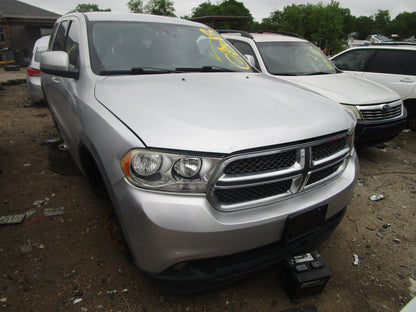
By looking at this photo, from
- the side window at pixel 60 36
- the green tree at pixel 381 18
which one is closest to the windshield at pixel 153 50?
the side window at pixel 60 36

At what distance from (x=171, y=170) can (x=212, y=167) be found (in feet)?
0.66

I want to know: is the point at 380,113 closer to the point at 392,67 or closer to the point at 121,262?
the point at 392,67

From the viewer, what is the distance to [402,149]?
16.4ft

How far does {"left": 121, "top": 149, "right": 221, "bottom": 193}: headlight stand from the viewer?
1.37 meters

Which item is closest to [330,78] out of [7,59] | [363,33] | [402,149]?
[402,149]

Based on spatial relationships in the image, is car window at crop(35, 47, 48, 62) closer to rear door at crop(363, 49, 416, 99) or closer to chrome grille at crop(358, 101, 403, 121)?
chrome grille at crop(358, 101, 403, 121)

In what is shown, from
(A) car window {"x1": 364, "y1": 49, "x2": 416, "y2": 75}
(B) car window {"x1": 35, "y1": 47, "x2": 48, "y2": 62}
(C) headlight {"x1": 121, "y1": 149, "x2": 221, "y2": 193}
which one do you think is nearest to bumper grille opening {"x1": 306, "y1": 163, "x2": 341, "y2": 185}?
(C) headlight {"x1": 121, "y1": 149, "x2": 221, "y2": 193}

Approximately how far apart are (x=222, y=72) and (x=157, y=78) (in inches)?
27.0

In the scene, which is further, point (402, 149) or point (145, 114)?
point (402, 149)

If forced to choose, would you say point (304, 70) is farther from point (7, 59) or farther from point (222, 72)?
point (7, 59)

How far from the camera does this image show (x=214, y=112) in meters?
1.61

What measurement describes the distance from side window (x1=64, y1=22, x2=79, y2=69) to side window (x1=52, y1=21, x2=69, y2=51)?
0.25m

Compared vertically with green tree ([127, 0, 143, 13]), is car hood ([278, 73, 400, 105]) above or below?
below

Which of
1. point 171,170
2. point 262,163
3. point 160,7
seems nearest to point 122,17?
point 171,170
